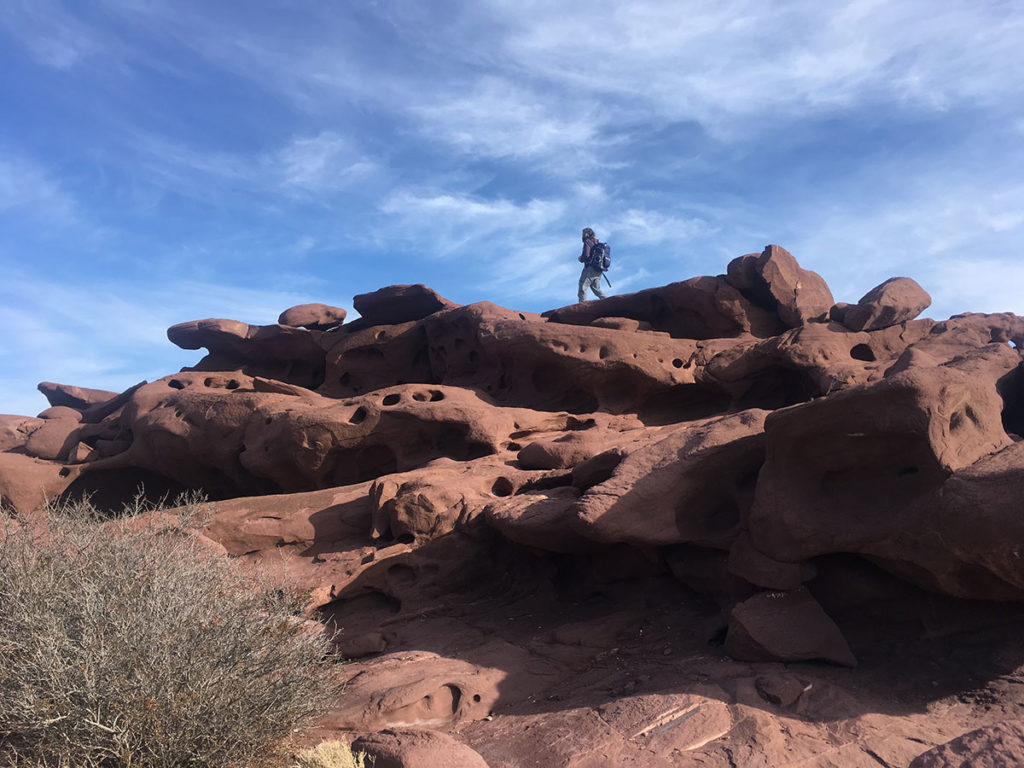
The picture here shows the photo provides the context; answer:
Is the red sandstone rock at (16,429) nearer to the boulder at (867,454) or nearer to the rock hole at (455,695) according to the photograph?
the rock hole at (455,695)

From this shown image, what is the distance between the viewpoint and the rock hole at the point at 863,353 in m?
12.8

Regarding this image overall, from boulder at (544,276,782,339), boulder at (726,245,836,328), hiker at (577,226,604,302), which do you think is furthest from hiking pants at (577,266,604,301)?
boulder at (726,245,836,328)

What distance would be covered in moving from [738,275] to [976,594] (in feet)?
33.3

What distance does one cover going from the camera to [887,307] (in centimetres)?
1286

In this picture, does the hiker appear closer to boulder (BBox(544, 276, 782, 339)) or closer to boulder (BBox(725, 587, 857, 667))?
boulder (BBox(544, 276, 782, 339))

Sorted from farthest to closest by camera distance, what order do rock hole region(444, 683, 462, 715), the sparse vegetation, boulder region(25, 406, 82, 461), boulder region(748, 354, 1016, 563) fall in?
boulder region(25, 406, 82, 461) < rock hole region(444, 683, 462, 715) < boulder region(748, 354, 1016, 563) < the sparse vegetation

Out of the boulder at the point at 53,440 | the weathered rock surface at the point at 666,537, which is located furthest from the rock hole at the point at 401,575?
the boulder at the point at 53,440

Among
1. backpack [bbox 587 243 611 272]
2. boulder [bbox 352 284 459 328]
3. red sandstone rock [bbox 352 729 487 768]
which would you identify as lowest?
red sandstone rock [bbox 352 729 487 768]

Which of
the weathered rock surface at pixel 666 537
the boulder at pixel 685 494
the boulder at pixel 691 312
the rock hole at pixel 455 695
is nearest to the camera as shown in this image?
the weathered rock surface at pixel 666 537

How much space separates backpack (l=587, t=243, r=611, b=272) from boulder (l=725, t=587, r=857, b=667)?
44.1 ft

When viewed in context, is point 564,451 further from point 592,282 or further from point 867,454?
point 592,282

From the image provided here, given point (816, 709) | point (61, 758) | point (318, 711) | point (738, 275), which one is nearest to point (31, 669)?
point (61, 758)

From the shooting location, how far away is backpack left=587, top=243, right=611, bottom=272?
61.1 ft

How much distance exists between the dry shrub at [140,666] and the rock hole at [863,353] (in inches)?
407
